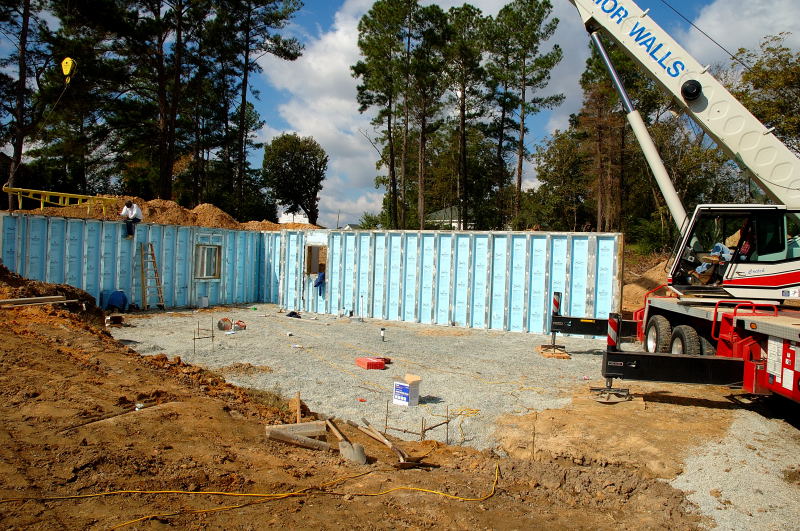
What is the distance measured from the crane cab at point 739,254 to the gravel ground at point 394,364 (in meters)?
2.37

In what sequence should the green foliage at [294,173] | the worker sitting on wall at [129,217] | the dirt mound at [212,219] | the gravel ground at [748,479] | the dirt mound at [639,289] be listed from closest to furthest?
the gravel ground at [748,479] → the worker sitting on wall at [129,217] → the dirt mound at [639,289] → the dirt mound at [212,219] → the green foliage at [294,173]

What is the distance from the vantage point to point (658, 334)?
839 centimetres

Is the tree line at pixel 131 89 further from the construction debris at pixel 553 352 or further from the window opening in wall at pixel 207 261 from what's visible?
the construction debris at pixel 553 352

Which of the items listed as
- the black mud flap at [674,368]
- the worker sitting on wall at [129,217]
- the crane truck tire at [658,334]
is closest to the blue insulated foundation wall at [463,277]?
the crane truck tire at [658,334]

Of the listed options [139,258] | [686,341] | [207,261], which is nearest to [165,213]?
[207,261]

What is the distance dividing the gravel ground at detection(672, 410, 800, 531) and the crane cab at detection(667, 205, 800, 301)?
2.38 m

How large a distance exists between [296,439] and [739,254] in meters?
7.24

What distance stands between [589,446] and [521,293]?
8290 mm

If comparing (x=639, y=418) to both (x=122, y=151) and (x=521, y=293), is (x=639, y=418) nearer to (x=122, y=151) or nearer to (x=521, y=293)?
(x=521, y=293)

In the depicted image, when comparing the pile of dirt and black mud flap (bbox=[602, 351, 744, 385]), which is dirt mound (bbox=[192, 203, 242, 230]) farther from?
black mud flap (bbox=[602, 351, 744, 385])

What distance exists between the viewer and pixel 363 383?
800 cm

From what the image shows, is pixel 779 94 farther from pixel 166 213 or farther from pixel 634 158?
pixel 166 213

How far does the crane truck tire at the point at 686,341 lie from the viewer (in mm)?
7328

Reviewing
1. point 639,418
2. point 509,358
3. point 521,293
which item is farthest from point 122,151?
point 639,418
